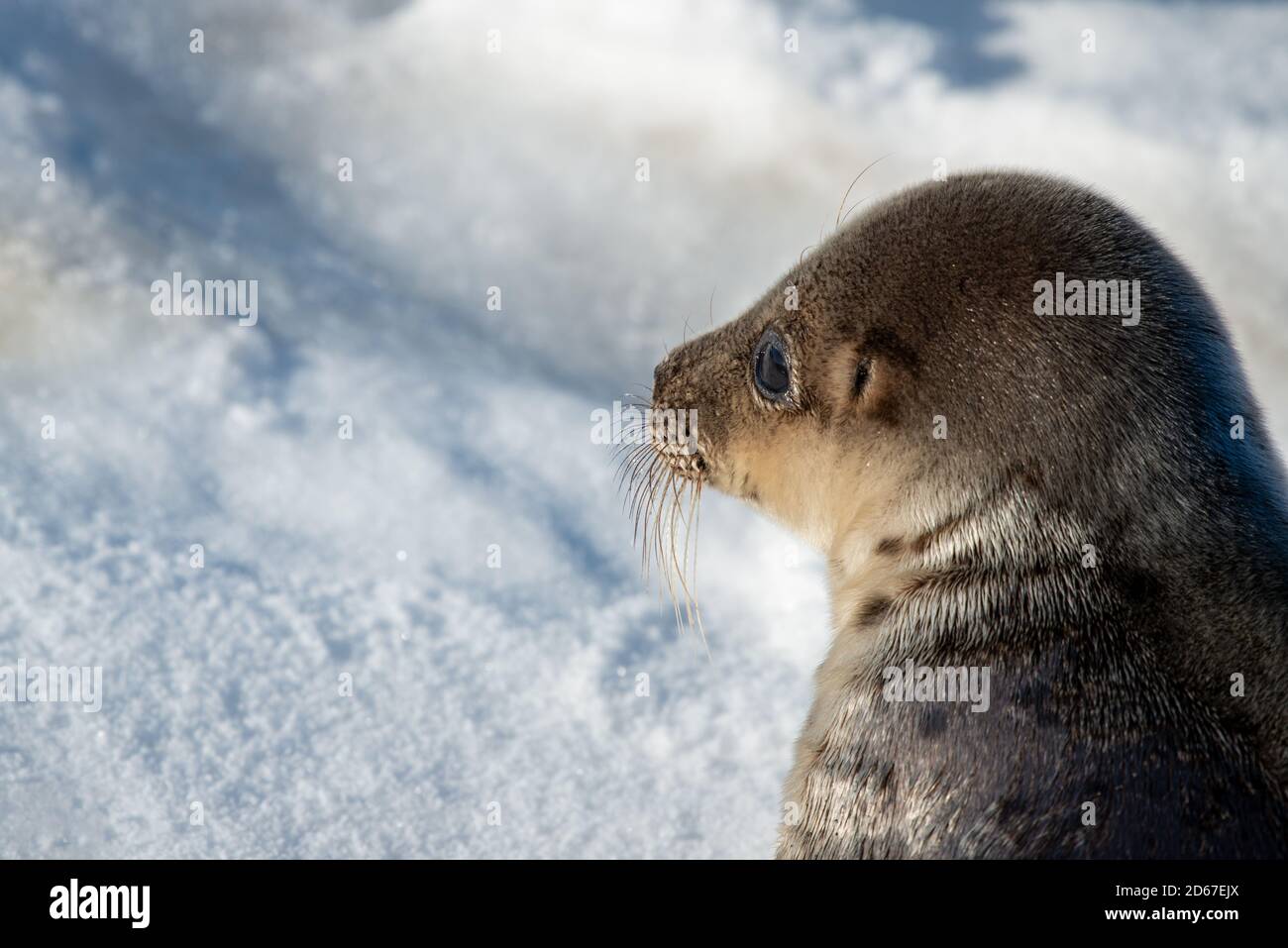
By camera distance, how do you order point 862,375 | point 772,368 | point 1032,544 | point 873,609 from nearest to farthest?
point 1032,544 < point 873,609 < point 862,375 < point 772,368

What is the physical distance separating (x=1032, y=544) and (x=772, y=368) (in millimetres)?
1407

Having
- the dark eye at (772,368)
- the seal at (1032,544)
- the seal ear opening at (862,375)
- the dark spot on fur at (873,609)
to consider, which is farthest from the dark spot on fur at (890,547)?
the dark eye at (772,368)

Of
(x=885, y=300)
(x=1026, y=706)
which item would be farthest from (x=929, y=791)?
(x=885, y=300)

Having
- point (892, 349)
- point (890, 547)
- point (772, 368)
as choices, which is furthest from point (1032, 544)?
point (772, 368)

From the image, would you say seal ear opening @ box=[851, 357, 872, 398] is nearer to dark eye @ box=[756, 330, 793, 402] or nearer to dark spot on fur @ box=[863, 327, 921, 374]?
dark spot on fur @ box=[863, 327, 921, 374]

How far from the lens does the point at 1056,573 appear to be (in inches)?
155

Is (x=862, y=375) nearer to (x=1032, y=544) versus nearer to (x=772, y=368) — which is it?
(x=772, y=368)

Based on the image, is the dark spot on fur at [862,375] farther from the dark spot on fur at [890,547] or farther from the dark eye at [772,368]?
the dark spot on fur at [890,547]

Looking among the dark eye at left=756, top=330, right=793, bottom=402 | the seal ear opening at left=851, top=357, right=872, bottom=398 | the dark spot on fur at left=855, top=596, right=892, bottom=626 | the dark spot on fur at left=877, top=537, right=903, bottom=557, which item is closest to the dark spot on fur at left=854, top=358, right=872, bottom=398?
the seal ear opening at left=851, top=357, right=872, bottom=398

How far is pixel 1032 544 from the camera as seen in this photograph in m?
3.98

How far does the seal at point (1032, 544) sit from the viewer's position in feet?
11.6

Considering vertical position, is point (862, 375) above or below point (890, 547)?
above

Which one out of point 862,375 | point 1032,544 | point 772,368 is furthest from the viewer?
point 772,368

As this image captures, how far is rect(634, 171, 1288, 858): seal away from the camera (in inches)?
139
